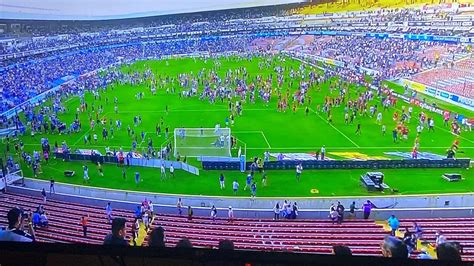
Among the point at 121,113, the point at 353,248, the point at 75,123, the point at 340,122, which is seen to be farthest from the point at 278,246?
the point at 75,123

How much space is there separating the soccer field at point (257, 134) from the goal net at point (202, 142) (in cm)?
10

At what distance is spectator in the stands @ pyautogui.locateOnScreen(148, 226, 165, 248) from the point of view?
343cm

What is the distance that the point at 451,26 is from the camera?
159 inches

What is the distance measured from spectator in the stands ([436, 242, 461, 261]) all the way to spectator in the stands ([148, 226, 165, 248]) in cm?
210

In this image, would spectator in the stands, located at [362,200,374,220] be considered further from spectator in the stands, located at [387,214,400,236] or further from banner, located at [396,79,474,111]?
banner, located at [396,79,474,111]

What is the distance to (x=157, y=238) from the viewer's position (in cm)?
349

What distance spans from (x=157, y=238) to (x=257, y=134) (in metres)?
2.07

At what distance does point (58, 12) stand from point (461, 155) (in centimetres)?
420

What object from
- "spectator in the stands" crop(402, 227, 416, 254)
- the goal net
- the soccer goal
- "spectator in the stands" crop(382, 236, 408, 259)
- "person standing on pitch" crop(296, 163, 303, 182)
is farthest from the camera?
"person standing on pitch" crop(296, 163, 303, 182)

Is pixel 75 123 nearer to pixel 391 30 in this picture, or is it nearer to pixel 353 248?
pixel 353 248

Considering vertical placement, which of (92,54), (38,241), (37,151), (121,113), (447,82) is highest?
(92,54)

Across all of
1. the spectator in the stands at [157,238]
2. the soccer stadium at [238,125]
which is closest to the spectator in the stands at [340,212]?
the soccer stadium at [238,125]

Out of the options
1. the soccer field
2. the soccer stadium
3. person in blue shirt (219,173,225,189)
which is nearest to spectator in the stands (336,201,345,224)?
the soccer stadium

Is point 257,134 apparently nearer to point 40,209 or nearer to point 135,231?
point 135,231
